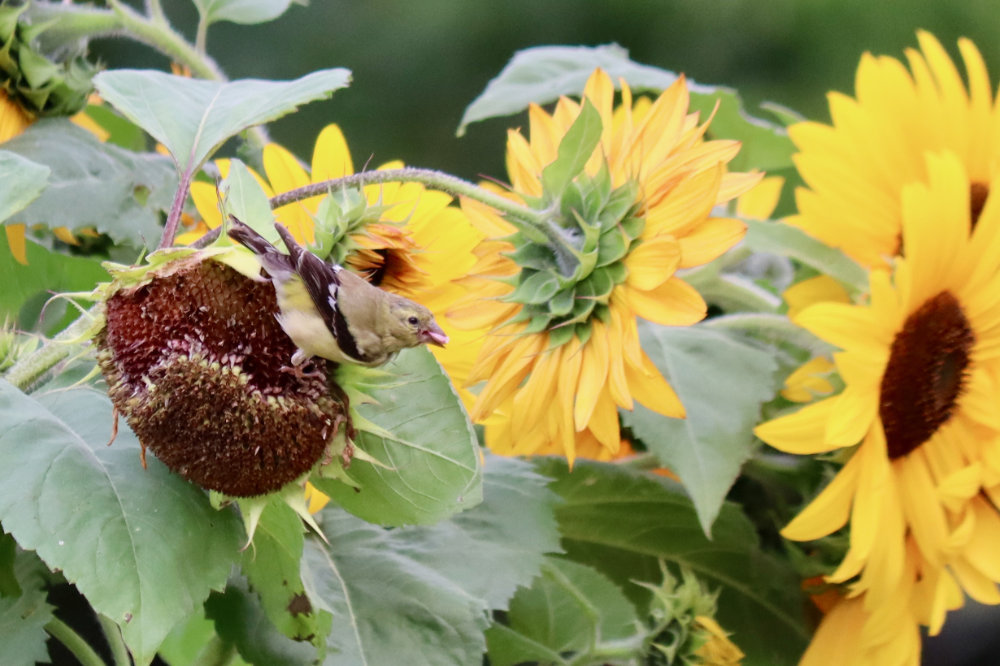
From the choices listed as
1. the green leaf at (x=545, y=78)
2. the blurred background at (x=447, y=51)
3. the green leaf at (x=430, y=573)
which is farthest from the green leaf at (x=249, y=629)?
the blurred background at (x=447, y=51)

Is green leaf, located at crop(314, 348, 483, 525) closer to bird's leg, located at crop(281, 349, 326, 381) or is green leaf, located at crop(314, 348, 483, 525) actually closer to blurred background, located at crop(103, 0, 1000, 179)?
bird's leg, located at crop(281, 349, 326, 381)

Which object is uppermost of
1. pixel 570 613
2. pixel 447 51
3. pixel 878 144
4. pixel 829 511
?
pixel 878 144

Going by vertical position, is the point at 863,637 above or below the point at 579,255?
below

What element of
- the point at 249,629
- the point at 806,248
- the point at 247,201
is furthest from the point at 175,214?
the point at 806,248

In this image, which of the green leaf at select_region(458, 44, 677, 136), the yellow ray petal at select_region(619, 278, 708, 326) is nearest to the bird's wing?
the yellow ray petal at select_region(619, 278, 708, 326)

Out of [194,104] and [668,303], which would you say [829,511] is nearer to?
[668,303]

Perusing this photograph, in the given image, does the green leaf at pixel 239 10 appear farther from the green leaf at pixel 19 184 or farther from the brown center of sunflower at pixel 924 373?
the brown center of sunflower at pixel 924 373
